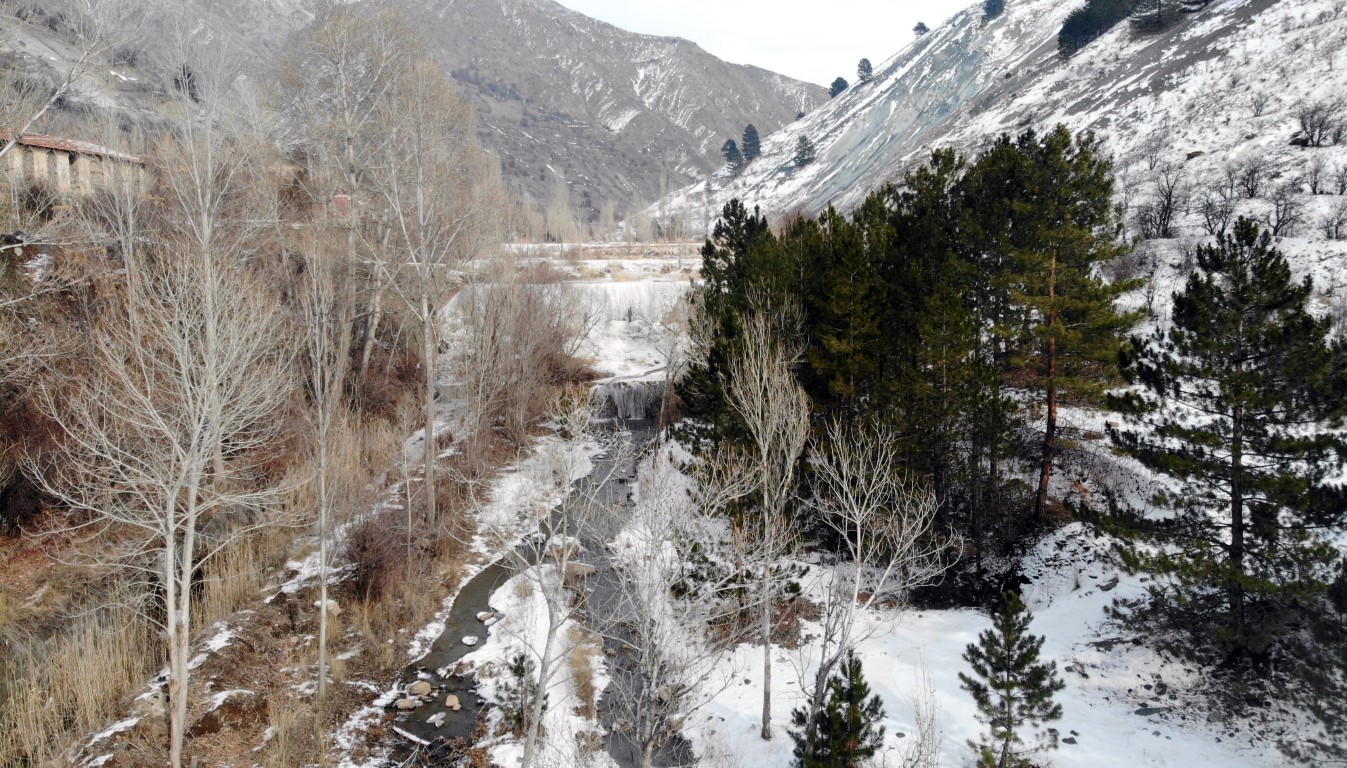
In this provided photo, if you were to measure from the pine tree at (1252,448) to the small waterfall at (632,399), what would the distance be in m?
24.4

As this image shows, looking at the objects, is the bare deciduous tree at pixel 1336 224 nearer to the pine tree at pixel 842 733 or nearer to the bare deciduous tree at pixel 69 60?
the pine tree at pixel 842 733

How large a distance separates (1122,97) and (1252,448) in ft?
156

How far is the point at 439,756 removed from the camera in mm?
11562

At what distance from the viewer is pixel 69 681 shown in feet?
36.9

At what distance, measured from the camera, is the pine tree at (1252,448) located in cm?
1081

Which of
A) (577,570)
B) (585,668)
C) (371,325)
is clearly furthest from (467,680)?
(371,325)

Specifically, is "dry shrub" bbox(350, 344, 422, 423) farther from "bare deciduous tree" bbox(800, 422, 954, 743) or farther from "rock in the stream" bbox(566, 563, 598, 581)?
"bare deciduous tree" bbox(800, 422, 954, 743)

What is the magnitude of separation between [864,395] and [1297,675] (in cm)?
1014

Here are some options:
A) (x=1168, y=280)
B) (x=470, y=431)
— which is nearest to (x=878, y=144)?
(x=1168, y=280)

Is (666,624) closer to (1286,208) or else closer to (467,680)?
(467,680)

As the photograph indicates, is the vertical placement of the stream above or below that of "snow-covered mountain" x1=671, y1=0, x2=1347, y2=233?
below

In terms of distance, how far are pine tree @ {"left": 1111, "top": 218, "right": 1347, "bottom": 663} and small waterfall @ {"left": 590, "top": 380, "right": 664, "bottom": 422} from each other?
24366 mm

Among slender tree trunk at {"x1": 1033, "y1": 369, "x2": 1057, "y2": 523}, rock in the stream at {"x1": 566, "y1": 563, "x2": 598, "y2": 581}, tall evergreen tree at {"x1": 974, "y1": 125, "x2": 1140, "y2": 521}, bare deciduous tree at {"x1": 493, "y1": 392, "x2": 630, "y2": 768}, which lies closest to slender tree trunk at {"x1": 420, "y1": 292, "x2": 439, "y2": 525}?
bare deciduous tree at {"x1": 493, "y1": 392, "x2": 630, "y2": 768}

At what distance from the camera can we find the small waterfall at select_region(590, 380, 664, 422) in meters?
34.7
